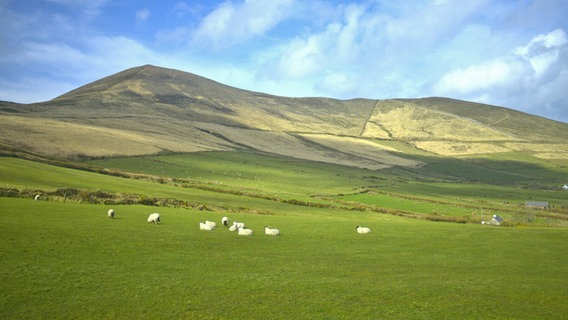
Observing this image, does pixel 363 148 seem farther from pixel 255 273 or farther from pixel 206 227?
pixel 255 273

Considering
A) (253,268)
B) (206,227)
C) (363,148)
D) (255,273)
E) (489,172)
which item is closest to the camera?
(255,273)

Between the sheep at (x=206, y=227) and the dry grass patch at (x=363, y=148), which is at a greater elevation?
the dry grass patch at (x=363, y=148)

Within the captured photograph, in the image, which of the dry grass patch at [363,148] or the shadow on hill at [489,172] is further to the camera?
the dry grass patch at [363,148]

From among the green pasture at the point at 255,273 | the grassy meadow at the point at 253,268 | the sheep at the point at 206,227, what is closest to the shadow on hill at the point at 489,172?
the grassy meadow at the point at 253,268

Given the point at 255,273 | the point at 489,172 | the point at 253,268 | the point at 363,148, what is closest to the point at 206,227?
the point at 253,268

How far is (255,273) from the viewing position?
17.7 m

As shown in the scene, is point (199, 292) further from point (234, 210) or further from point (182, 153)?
point (182, 153)

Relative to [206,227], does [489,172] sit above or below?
above

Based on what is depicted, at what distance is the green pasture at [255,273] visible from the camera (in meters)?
13.6

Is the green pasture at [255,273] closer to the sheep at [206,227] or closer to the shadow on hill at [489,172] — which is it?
the sheep at [206,227]

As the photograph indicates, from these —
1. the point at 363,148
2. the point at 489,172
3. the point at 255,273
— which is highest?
the point at 363,148

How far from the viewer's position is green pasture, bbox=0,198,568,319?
1356 centimetres

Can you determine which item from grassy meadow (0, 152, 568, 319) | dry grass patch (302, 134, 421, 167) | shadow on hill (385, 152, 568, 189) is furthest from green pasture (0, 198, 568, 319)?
dry grass patch (302, 134, 421, 167)

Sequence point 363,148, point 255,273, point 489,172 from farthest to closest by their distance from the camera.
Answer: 1. point 363,148
2. point 489,172
3. point 255,273
